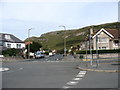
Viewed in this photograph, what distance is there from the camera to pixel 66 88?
10.3m

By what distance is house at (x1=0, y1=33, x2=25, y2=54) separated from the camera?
7655 centimetres

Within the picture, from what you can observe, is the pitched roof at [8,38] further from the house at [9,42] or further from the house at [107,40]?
the house at [107,40]

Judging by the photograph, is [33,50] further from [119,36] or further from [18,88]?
[18,88]

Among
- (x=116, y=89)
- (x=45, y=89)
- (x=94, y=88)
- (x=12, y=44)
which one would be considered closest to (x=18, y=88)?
(x=45, y=89)

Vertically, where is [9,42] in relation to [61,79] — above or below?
above

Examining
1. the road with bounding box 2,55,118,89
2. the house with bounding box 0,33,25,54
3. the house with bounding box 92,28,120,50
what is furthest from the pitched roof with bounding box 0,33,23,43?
the road with bounding box 2,55,118,89

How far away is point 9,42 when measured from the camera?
267ft

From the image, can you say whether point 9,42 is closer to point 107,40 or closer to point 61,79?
point 107,40

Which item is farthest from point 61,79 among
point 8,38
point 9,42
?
point 8,38

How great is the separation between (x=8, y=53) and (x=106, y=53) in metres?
25.5

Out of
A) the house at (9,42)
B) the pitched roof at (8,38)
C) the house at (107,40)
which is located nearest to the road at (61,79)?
the house at (107,40)

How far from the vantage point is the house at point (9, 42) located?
76.6m

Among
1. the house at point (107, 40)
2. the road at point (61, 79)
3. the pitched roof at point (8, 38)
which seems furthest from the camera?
the pitched roof at point (8, 38)

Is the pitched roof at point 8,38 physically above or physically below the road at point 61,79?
above
